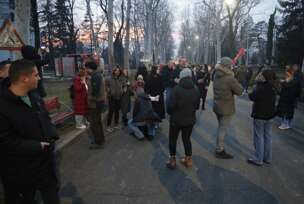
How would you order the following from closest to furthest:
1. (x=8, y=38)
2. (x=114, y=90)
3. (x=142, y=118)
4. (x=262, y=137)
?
(x=8, y=38)
(x=262, y=137)
(x=142, y=118)
(x=114, y=90)

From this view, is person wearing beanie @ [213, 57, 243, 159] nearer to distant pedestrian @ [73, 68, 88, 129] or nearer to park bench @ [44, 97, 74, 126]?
distant pedestrian @ [73, 68, 88, 129]

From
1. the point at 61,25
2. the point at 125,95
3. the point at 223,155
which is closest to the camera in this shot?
the point at 223,155

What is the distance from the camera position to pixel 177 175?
18.9 ft

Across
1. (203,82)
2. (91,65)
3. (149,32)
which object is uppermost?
(149,32)

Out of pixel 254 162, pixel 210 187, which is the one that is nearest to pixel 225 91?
pixel 254 162

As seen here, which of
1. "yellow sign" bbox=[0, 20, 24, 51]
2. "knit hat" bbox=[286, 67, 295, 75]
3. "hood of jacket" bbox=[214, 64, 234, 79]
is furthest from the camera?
"knit hat" bbox=[286, 67, 295, 75]

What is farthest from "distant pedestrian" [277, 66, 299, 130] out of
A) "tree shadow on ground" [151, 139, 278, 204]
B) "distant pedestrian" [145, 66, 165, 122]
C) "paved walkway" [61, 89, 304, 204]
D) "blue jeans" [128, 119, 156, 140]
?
"tree shadow on ground" [151, 139, 278, 204]

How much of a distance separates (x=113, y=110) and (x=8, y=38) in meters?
4.72

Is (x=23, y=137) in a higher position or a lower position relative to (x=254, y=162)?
higher

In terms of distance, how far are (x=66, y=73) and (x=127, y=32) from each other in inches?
533

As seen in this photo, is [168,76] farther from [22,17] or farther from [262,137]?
[262,137]

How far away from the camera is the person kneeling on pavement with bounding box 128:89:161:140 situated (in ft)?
27.7

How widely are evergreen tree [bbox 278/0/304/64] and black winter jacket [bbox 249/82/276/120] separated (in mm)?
27268

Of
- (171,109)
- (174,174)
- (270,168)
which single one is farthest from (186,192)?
(270,168)
